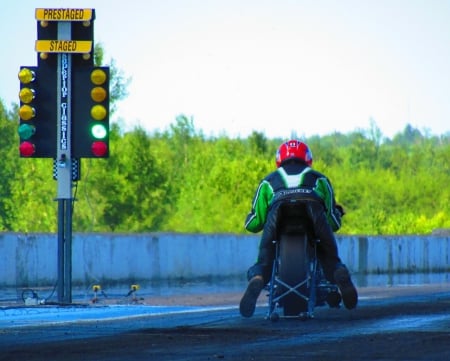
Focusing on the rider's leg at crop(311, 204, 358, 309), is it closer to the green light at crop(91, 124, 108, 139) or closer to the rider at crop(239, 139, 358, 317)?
the rider at crop(239, 139, 358, 317)

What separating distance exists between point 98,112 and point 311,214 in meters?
4.95

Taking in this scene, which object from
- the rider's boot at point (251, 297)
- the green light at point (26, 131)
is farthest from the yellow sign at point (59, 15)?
the rider's boot at point (251, 297)

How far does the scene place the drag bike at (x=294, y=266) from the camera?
1513 cm

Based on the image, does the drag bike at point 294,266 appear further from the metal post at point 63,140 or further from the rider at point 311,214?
the metal post at point 63,140

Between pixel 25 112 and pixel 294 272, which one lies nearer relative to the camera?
pixel 294 272

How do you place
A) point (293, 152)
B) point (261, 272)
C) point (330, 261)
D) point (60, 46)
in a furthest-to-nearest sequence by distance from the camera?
point (60, 46), point (293, 152), point (330, 261), point (261, 272)

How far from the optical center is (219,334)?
42.2ft

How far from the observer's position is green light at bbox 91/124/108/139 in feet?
64.0

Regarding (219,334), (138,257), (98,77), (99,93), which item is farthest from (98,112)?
(138,257)

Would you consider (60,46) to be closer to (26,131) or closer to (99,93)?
(99,93)

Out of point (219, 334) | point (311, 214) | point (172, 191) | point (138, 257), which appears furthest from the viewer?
point (172, 191)

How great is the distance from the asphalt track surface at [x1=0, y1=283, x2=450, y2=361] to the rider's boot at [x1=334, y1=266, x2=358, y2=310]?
180 mm

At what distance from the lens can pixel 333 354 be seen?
416 inches

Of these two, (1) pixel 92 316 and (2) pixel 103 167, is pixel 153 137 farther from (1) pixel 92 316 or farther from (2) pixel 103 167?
(1) pixel 92 316
